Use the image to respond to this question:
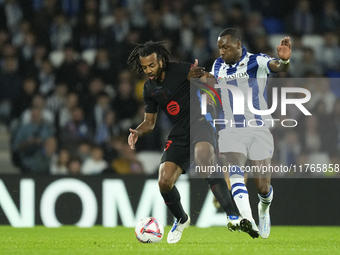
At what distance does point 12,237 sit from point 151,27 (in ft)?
17.0

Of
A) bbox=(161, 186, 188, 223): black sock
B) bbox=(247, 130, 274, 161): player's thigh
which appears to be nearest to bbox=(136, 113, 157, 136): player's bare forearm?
bbox=(161, 186, 188, 223): black sock

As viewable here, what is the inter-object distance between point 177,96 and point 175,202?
1020 mm

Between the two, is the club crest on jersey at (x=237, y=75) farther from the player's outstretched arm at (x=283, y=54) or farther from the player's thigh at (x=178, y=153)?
the player's thigh at (x=178, y=153)

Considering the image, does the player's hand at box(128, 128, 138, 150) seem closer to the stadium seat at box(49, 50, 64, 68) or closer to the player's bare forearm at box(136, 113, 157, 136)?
the player's bare forearm at box(136, 113, 157, 136)

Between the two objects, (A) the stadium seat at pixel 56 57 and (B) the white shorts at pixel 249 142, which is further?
(A) the stadium seat at pixel 56 57

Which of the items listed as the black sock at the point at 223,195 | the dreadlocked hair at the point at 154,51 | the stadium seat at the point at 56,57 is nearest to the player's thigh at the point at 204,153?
the black sock at the point at 223,195

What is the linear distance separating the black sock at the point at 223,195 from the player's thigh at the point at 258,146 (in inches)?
14.6

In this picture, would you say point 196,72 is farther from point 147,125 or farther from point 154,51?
point 147,125

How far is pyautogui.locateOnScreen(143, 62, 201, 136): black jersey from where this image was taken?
5.71 m

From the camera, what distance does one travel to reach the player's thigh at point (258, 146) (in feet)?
18.2

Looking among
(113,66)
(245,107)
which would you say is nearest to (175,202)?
(245,107)

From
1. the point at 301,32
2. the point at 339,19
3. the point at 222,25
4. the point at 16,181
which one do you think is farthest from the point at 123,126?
the point at 339,19

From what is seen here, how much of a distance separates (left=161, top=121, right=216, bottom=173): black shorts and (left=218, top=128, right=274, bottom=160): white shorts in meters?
0.15

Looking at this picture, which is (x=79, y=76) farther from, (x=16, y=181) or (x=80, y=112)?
(x=16, y=181)
